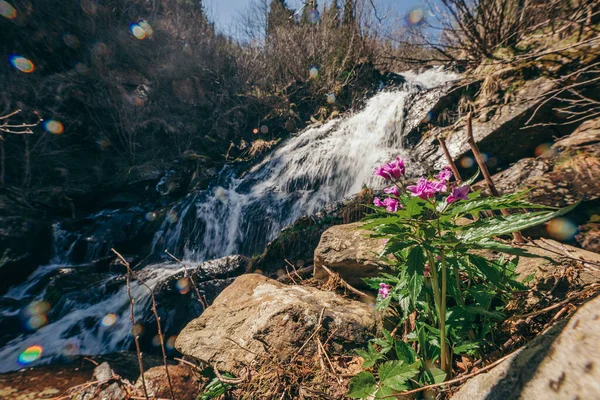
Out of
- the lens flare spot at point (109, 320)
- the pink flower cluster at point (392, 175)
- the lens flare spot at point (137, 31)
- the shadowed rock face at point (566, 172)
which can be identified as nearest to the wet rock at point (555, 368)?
the pink flower cluster at point (392, 175)

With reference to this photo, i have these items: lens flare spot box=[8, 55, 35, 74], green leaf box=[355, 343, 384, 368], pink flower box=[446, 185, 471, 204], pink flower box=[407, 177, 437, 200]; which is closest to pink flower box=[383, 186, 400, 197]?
pink flower box=[407, 177, 437, 200]

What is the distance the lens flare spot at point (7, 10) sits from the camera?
24.1ft

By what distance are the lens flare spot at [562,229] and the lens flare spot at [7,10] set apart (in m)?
13.5

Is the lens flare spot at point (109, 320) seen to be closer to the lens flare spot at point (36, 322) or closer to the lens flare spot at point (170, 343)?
the lens flare spot at point (36, 322)

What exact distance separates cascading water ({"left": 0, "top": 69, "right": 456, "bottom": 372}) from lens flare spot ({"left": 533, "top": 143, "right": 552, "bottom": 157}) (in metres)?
1.74

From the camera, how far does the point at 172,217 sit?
6922 millimetres

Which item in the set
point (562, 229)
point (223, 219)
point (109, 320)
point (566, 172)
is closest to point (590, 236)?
point (562, 229)

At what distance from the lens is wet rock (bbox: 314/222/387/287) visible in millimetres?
2037

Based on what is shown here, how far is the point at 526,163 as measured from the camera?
11.4 ft

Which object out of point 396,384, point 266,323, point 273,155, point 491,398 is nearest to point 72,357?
point 266,323

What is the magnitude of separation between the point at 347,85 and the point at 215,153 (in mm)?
5530

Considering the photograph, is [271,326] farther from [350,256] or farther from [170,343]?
[170,343]

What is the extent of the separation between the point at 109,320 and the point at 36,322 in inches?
54.6

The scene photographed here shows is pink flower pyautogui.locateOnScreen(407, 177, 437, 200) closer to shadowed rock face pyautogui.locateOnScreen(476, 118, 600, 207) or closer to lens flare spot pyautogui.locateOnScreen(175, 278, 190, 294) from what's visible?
shadowed rock face pyautogui.locateOnScreen(476, 118, 600, 207)
